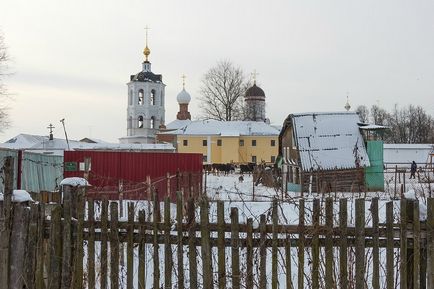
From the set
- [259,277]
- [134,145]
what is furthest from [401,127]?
[259,277]

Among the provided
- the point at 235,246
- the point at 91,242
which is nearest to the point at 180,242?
the point at 235,246

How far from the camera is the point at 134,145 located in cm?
6869

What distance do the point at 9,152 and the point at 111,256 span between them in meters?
12.9

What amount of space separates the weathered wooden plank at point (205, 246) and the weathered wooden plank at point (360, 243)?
4.25 feet

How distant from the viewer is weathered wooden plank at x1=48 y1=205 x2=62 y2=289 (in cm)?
493

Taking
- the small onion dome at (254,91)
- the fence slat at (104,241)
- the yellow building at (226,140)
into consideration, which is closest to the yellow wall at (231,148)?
the yellow building at (226,140)

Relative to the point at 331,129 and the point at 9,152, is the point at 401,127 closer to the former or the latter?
the point at 331,129

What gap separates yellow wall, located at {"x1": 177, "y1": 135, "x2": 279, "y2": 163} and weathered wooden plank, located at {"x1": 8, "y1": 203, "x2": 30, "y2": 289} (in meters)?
59.4

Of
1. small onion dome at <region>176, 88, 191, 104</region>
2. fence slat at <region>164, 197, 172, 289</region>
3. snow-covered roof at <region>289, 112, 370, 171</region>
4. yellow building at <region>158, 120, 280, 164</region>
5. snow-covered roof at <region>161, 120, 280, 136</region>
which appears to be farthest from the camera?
small onion dome at <region>176, 88, 191, 104</region>

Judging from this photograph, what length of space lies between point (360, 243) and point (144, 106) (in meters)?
70.3

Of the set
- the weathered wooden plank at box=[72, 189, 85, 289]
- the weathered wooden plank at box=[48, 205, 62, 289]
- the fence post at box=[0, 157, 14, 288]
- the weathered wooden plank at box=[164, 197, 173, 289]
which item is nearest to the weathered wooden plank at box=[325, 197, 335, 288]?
the weathered wooden plank at box=[164, 197, 173, 289]

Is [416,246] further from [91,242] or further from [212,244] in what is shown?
[91,242]

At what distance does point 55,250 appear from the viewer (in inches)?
195

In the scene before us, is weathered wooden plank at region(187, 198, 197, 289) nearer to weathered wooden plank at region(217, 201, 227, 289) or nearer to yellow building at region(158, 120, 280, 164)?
weathered wooden plank at region(217, 201, 227, 289)
